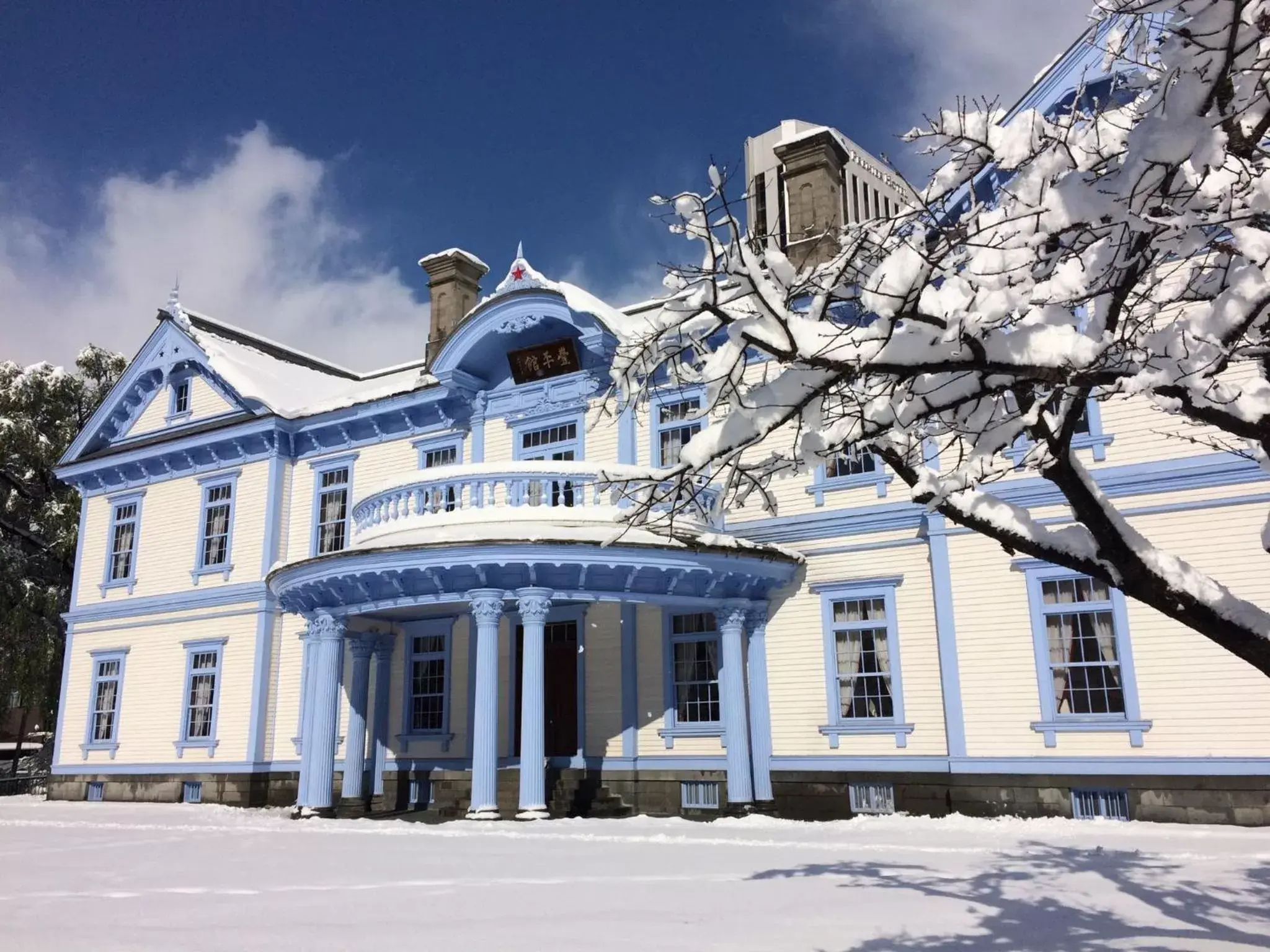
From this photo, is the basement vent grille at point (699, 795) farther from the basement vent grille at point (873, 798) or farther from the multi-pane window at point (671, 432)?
the multi-pane window at point (671, 432)

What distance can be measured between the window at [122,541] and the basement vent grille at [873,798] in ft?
56.0

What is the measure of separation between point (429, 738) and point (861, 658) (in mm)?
8069

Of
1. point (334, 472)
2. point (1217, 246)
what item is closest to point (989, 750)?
point (1217, 246)

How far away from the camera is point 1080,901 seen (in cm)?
779

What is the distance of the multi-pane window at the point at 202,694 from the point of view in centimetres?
2178

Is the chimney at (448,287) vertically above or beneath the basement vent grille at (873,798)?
above

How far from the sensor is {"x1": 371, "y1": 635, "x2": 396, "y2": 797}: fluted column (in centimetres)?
1867

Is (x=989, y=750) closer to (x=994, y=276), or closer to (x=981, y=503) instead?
(x=981, y=503)

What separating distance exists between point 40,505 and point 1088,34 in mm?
32962

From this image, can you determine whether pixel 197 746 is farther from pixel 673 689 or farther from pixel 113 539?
pixel 673 689

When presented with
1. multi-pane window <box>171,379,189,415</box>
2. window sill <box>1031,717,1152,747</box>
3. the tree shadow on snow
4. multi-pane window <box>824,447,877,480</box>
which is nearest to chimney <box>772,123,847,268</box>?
multi-pane window <box>824,447,877,480</box>

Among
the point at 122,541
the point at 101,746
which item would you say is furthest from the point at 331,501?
the point at 101,746

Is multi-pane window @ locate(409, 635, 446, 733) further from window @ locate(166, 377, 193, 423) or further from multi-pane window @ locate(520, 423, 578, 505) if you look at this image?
window @ locate(166, 377, 193, 423)

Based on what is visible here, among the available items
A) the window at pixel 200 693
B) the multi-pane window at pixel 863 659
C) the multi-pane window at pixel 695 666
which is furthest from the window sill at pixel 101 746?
the multi-pane window at pixel 863 659
